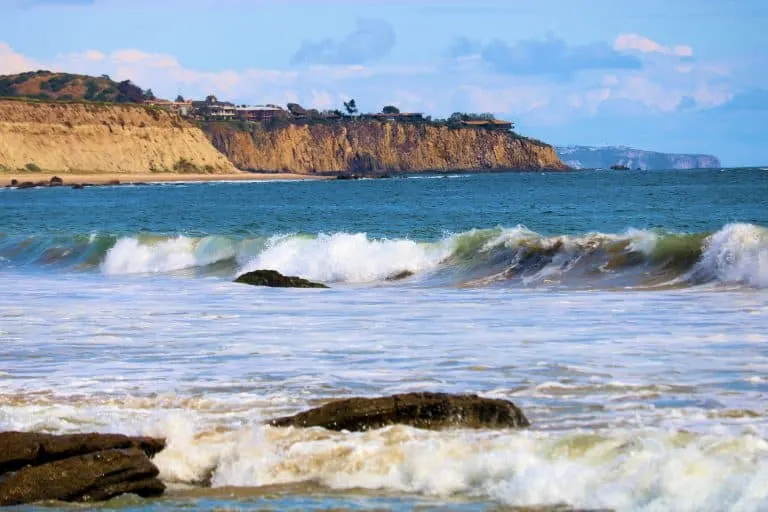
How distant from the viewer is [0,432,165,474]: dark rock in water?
8.21 metres

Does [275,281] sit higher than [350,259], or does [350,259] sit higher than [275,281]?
[350,259]

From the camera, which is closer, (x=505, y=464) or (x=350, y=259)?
(x=505, y=464)

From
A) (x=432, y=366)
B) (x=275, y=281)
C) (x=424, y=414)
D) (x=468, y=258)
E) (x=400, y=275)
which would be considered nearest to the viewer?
(x=424, y=414)

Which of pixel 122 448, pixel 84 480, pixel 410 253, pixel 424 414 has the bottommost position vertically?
pixel 84 480

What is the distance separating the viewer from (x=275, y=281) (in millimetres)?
22922

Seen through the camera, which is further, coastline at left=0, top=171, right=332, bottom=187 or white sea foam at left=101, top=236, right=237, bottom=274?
coastline at left=0, top=171, right=332, bottom=187

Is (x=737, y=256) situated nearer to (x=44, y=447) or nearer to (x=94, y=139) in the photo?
(x=44, y=447)

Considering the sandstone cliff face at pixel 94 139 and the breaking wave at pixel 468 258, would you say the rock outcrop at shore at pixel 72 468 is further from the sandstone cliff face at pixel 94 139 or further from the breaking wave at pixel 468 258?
the sandstone cliff face at pixel 94 139

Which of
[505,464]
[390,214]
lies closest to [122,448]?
[505,464]

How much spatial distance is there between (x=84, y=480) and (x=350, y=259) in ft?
67.2

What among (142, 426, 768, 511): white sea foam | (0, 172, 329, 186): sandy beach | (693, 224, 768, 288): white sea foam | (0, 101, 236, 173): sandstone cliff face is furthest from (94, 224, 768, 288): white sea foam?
(0, 101, 236, 173): sandstone cliff face

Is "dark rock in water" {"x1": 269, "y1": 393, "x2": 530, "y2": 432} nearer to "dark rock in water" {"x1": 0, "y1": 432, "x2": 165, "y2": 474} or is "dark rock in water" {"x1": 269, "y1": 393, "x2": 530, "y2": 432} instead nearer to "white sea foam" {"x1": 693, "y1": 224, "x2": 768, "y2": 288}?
"dark rock in water" {"x1": 0, "y1": 432, "x2": 165, "y2": 474}

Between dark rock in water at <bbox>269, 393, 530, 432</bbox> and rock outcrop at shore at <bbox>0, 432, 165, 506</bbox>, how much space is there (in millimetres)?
1522

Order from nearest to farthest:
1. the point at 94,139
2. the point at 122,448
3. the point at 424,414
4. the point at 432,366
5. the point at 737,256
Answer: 1. the point at 122,448
2. the point at 424,414
3. the point at 432,366
4. the point at 737,256
5. the point at 94,139
